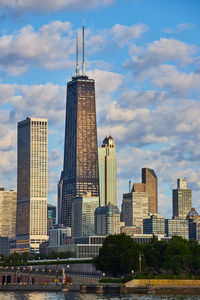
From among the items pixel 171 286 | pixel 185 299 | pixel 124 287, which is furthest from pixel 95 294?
pixel 185 299

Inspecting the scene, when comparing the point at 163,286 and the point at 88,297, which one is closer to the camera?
the point at 88,297

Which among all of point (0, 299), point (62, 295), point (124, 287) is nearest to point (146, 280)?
point (124, 287)

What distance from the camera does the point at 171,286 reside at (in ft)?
643

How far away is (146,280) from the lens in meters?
199

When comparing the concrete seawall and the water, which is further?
the concrete seawall

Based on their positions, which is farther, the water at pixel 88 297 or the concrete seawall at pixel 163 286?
the concrete seawall at pixel 163 286

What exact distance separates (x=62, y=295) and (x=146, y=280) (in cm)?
2232

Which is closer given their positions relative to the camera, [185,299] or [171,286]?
[185,299]

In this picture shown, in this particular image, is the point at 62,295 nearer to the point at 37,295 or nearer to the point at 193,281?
the point at 37,295

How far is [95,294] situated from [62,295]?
28.5 feet

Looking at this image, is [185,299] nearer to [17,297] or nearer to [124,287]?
[124,287]

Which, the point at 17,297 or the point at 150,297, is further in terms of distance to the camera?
the point at 17,297

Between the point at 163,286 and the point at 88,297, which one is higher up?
the point at 163,286

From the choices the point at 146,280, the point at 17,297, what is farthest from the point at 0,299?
the point at 146,280
